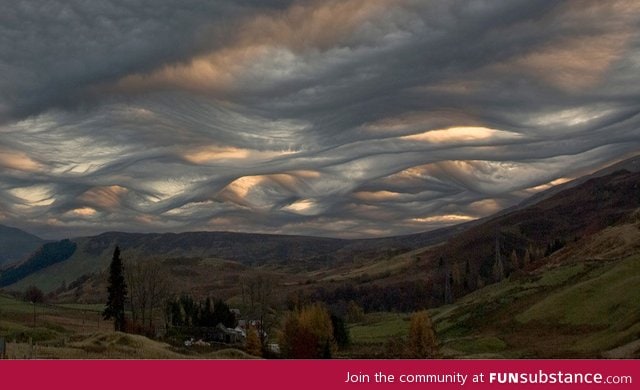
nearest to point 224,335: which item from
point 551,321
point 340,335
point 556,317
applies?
point 340,335

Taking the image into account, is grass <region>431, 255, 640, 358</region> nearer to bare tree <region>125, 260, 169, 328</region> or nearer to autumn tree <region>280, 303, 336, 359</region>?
autumn tree <region>280, 303, 336, 359</region>

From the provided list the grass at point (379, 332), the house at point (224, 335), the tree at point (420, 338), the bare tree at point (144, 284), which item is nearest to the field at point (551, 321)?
→ the grass at point (379, 332)

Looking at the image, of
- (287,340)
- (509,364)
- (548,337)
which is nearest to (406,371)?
(509,364)

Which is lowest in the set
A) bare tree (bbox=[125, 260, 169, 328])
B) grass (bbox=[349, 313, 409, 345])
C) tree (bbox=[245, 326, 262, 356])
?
grass (bbox=[349, 313, 409, 345])

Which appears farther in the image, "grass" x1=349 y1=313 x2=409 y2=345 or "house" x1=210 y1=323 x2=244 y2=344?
"house" x1=210 y1=323 x2=244 y2=344

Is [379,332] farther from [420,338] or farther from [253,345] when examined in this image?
[420,338]

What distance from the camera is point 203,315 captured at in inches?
6865

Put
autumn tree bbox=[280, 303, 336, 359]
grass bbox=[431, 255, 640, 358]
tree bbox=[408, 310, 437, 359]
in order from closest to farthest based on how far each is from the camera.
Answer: grass bbox=[431, 255, 640, 358] → tree bbox=[408, 310, 437, 359] → autumn tree bbox=[280, 303, 336, 359]

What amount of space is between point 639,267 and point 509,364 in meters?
119

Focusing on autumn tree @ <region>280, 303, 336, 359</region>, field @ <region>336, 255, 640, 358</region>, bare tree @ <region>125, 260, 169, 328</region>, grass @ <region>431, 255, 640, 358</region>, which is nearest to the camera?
field @ <region>336, 255, 640, 358</region>

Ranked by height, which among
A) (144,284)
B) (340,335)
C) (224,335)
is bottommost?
(224,335)

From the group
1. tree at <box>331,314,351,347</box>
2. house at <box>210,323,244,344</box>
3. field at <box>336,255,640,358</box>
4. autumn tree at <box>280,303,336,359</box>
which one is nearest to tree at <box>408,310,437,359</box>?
field at <box>336,255,640,358</box>

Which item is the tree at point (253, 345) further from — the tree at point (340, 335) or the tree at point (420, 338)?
the tree at point (340, 335)

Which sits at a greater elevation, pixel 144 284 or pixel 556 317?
pixel 144 284
